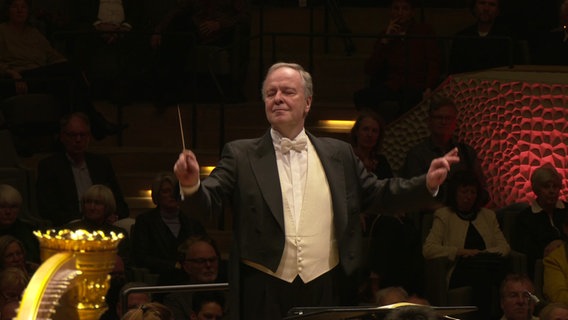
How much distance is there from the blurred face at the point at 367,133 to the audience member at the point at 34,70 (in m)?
2.06

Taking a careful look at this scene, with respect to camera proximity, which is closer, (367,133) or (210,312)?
(210,312)

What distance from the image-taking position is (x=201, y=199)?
13.6 feet

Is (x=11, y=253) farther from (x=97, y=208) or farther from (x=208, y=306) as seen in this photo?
(x=208, y=306)

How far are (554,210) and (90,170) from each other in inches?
111

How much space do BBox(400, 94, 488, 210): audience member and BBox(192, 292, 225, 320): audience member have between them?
5.79 feet

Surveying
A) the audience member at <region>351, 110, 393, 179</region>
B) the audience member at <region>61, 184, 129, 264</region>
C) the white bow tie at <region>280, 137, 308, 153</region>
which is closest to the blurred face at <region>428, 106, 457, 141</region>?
the audience member at <region>351, 110, 393, 179</region>

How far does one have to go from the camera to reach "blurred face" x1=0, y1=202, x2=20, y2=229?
24.0 ft

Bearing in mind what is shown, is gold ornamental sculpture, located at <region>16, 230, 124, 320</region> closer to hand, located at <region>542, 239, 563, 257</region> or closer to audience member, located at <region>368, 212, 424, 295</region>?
audience member, located at <region>368, 212, 424, 295</region>

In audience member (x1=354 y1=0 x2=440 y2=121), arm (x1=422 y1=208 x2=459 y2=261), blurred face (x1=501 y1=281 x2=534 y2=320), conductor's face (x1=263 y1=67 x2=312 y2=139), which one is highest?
audience member (x1=354 y1=0 x2=440 y2=121)

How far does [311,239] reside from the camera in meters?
4.46

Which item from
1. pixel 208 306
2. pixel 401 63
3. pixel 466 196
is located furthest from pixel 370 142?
pixel 208 306

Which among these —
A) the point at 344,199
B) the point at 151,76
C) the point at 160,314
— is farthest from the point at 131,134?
the point at 344,199

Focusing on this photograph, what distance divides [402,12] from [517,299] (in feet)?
9.93

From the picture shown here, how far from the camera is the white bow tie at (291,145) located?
14.9 feet
